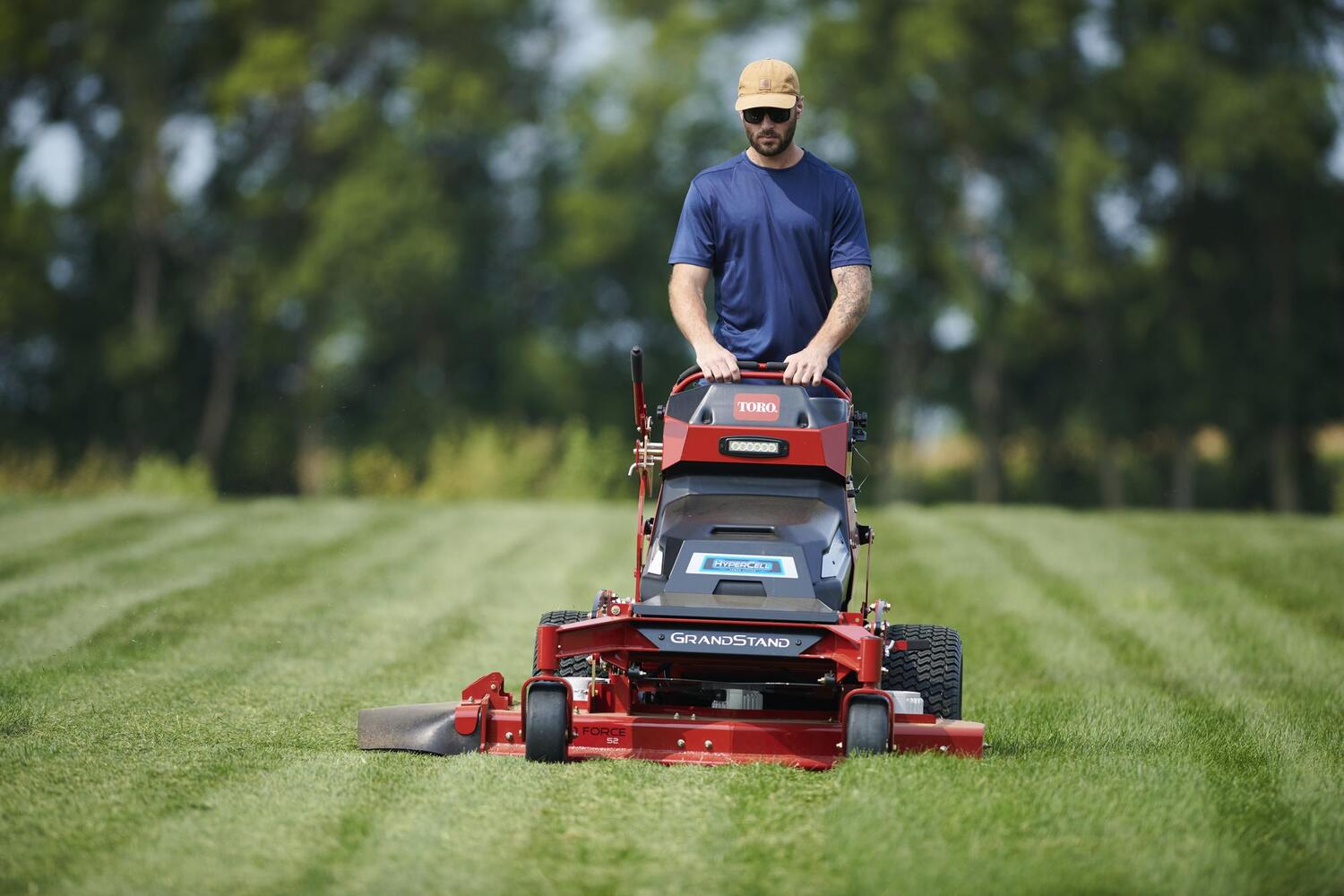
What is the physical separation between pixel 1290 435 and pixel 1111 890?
29.3 meters

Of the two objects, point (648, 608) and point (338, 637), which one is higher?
point (648, 608)

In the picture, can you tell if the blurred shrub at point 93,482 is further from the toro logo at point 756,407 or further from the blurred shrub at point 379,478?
the toro logo at point 756,407

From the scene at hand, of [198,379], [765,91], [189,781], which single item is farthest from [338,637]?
[198,379]

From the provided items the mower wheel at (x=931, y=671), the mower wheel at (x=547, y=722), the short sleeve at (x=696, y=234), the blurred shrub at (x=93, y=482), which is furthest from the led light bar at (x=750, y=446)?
the blurred shrub at (x=93, y=482)

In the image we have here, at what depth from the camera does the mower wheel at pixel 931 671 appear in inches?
285

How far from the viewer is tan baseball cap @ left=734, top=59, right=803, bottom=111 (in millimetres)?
7145

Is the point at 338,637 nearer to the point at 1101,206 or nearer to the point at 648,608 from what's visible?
the point at 648,608

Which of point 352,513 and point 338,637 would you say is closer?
point 338,637

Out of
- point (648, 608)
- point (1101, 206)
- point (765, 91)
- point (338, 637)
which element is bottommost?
point (338, 637)

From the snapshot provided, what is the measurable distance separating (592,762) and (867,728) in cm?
108

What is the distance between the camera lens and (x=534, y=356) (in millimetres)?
36406

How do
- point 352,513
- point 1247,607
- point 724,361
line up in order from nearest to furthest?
point 724,361, point 1247,607, point 352,513

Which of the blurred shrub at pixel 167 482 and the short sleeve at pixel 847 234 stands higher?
the short sleeve at pixel 847 234

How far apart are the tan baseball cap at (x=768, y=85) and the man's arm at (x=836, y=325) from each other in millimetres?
761
